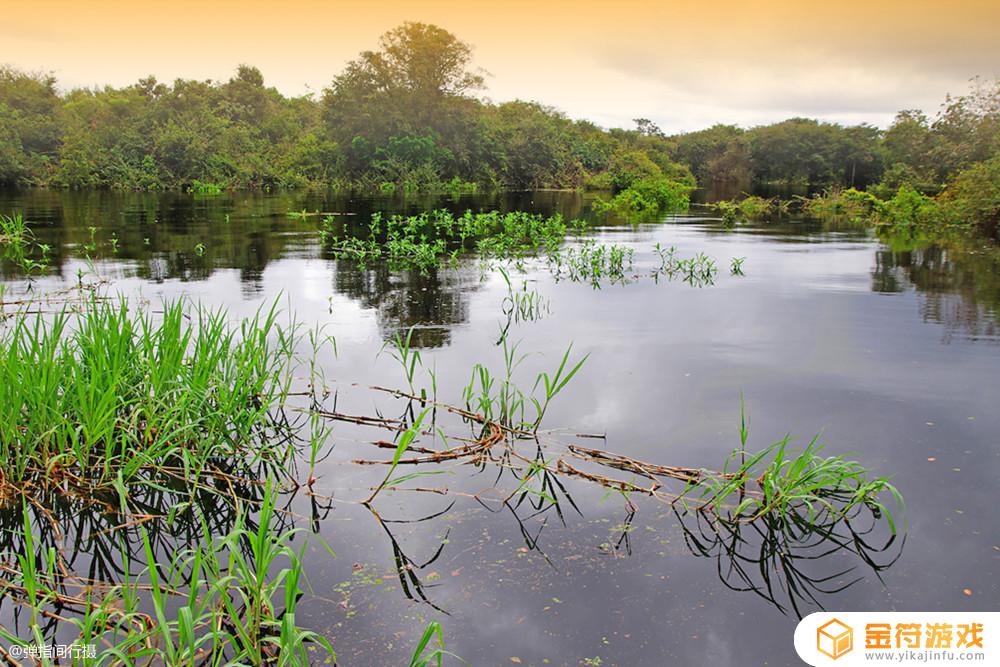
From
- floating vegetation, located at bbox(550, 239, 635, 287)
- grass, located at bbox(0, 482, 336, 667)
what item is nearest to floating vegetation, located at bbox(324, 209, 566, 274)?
floating vegetation, located at bbox(550, 239, 635, 287)

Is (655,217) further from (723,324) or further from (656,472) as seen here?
(656,472)

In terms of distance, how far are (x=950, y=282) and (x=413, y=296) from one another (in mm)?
8938

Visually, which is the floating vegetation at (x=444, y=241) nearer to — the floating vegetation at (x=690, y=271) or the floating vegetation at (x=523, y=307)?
the floating vegetation at (x=690, y=271)

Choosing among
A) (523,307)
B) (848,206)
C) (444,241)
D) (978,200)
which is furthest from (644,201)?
(523,307)

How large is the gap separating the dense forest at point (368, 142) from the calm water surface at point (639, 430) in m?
22.9

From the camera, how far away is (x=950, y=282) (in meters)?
12.2

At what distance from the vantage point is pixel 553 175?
52719 millimetres

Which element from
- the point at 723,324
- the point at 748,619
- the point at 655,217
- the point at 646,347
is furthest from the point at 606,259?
the point at 655,217

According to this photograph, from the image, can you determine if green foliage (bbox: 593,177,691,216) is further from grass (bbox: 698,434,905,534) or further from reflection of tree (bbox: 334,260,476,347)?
grass (bbox: 698,434,905,534)

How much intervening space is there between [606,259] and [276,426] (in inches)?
381

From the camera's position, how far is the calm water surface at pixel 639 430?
10.7 feet

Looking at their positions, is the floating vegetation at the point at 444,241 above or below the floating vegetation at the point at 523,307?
above

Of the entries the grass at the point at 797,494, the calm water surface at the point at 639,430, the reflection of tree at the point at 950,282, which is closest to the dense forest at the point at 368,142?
the reflection of tree at the point at 950,282

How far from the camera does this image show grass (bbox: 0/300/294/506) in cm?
400
